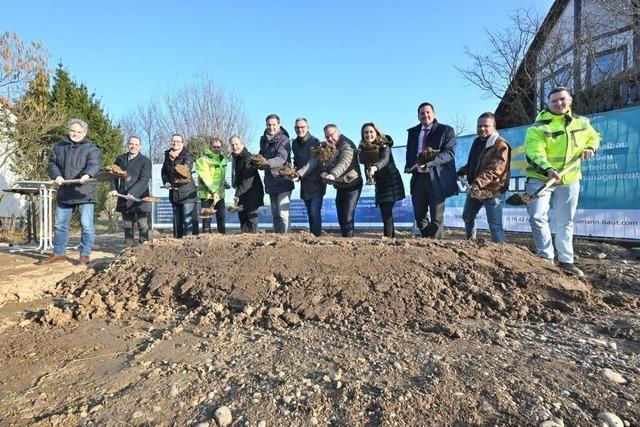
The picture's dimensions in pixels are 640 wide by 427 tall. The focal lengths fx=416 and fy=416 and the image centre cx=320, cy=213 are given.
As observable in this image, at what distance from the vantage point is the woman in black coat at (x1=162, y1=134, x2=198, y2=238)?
602cm

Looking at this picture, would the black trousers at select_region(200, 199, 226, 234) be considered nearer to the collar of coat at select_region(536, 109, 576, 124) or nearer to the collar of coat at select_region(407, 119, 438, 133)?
the collar of coat at select_region(407, 119, 438, 133)

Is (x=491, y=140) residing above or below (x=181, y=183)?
above

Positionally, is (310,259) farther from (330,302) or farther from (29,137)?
(29,137)

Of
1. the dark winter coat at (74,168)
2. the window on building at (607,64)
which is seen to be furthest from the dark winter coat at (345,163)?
the window on building at (607,64)

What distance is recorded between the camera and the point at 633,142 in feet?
19.7

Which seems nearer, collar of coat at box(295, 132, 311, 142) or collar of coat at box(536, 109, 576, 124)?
collar of coat at box(536, 109, 576, 124)

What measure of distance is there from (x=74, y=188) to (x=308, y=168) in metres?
2.94

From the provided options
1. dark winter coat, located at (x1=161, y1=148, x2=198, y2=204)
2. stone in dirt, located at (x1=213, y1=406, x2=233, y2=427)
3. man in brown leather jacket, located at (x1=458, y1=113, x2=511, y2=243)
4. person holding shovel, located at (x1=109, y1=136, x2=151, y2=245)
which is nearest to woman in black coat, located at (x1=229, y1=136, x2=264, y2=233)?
dark winter coat, located at (x1=161, y1=148, x2=198, y2=204)

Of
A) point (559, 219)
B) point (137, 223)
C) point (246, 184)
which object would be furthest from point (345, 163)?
point (137, 223)

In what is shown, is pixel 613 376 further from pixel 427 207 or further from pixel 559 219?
pixel 427 207

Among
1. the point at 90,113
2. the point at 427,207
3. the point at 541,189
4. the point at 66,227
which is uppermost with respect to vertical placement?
the point at 90,113

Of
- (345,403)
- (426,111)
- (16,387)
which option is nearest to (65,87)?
(426,111)

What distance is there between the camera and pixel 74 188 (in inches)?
Answer: 205

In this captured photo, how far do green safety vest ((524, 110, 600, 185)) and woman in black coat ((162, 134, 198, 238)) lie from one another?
14.5ft
